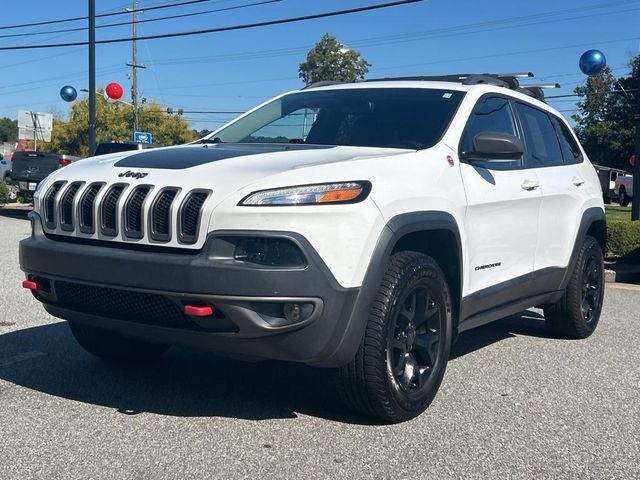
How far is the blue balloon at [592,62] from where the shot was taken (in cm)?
1764

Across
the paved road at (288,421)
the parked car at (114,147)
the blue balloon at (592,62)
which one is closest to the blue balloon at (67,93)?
the parked car at (114,147)

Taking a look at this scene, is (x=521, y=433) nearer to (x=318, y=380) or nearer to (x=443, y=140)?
(x=318, y=380)

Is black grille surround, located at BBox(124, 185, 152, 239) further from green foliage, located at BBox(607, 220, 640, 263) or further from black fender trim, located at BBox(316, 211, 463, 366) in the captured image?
green foliage, located at BBox(607, 220, 640, 263)

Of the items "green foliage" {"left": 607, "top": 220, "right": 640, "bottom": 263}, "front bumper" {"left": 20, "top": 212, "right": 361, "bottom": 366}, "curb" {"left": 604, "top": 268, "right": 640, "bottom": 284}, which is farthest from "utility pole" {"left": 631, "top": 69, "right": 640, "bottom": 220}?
"front bumper" {"left": 20, "top": 212, "right": 361, "bottom": 366}

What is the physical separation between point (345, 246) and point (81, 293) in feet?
4.34

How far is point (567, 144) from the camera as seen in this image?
6.12 metres

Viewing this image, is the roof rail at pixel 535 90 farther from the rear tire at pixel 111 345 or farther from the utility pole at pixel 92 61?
the utility pole at pixel 92 61

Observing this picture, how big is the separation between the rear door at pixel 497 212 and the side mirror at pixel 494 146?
0.14 metres

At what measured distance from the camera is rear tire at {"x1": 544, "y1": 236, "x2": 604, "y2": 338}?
5.86 m

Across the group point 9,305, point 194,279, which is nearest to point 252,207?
point 194,279

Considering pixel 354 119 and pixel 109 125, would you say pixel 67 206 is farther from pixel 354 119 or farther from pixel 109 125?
pixel 109 125

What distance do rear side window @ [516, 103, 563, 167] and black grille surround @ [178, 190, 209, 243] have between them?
266 cm

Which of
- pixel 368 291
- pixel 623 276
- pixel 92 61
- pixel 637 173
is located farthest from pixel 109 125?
pixel 368 291

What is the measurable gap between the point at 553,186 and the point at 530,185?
0.44 meters
